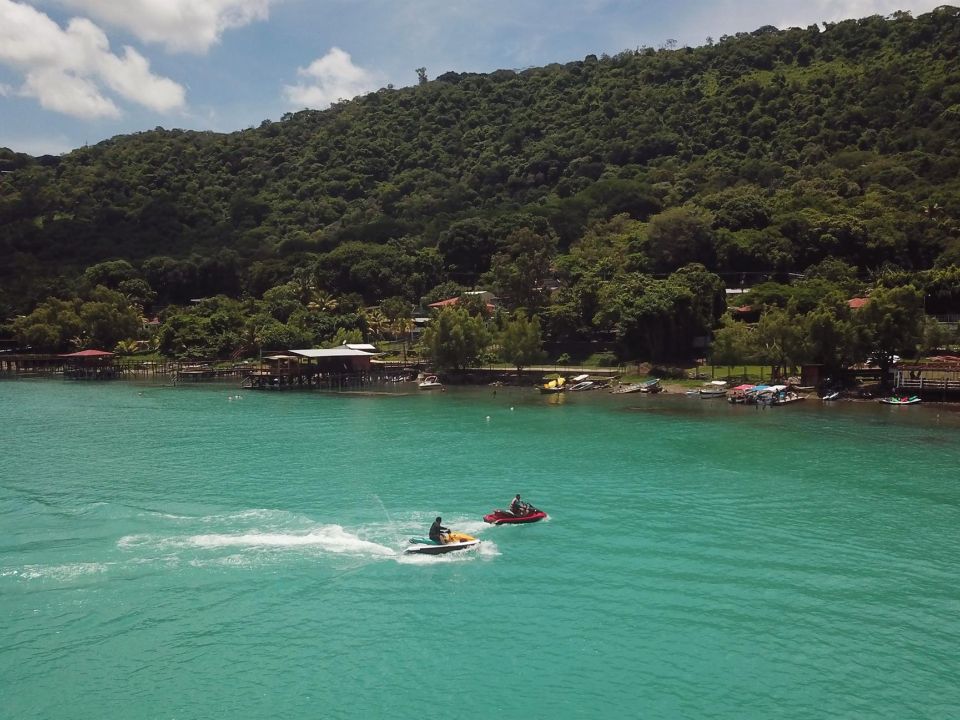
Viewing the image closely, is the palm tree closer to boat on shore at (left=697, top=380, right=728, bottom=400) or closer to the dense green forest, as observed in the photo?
the dense green forest

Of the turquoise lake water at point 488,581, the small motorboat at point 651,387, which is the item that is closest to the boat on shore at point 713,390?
the small motorboat at point 651,387

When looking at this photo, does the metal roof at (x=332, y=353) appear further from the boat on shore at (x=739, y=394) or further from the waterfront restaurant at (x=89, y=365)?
the boat on shore at (x=739, y=394)

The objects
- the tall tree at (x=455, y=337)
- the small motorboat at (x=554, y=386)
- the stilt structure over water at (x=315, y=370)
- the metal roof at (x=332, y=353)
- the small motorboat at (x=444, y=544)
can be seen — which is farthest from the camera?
the stilt structure over water at (x=315, y=370)

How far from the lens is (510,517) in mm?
34281

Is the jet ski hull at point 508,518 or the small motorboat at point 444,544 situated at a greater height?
the jet ski hull at point 508,518

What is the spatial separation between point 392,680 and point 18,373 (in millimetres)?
120038

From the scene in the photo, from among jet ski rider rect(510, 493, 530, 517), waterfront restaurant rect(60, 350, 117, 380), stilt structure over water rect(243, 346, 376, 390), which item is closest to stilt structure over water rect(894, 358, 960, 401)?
jet ski rider rect(510, 493, 530, 517)

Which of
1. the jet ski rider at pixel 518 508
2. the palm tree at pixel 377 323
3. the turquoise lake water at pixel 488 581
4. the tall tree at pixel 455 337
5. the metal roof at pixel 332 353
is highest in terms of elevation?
the palm tree at pixel 377 323

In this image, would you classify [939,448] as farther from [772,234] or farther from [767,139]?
[767,139]

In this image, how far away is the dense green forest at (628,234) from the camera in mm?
93000

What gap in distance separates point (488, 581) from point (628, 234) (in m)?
105

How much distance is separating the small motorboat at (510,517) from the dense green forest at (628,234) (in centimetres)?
4761

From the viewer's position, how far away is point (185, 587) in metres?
27.4

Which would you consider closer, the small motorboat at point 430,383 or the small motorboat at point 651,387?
the small motorboat at point 651,387
